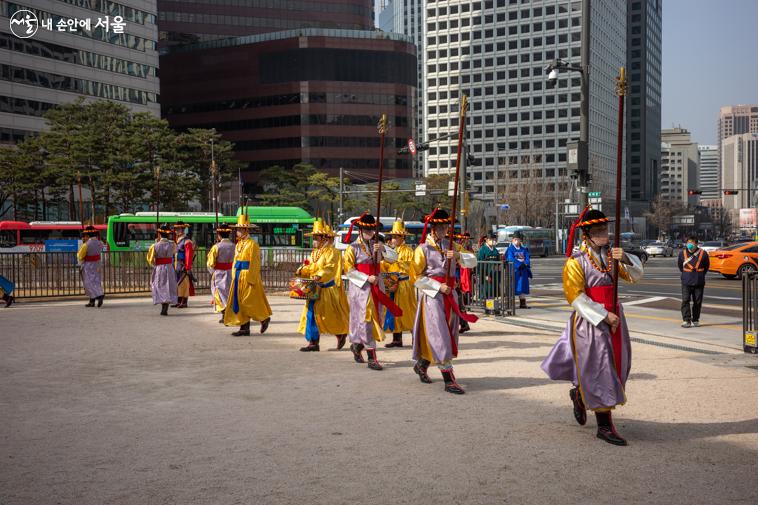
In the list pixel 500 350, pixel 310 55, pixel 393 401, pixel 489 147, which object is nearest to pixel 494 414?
pixel 393 401

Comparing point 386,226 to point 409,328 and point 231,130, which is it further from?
point 231,130

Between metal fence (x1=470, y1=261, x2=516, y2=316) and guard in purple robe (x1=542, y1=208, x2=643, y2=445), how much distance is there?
9127 millimetres

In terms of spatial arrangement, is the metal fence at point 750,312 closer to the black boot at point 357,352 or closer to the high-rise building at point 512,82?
the black boot at point 357,352

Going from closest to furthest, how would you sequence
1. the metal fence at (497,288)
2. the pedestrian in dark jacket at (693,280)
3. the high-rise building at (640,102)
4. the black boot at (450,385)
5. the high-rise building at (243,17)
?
the black boot at (450,385)
the pedestrian in dark jacket at (693,280)
the metal fence at (497,288)
the high-rise building at (243,17)
the high-rise building at (640,102)

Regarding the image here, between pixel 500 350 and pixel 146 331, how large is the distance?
20.3 feet

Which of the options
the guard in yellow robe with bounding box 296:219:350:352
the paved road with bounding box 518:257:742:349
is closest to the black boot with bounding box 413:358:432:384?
the guard in yellow robe with bounding box 296:219:350:352

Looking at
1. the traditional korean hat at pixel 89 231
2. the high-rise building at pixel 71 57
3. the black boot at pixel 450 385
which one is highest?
the high-rise building at pixel 71 57

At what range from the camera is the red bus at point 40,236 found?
43000 mm

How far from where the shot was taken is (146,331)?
42.2 feet

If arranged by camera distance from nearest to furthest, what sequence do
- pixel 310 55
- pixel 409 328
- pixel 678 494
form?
pixel 678 494
pixel 409 328
pixel 310 55

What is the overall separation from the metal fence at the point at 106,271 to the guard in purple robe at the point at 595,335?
15.3 m

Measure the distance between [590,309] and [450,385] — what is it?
2.25 meters

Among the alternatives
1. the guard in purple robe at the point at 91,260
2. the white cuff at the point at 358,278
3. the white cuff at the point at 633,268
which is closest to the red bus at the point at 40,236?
the guard in purple robe at the point at 91,260

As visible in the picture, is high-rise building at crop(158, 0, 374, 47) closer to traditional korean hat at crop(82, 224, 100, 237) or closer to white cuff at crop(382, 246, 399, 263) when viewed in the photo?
traditional korean hat at crop(82, 224, 100, 237)
